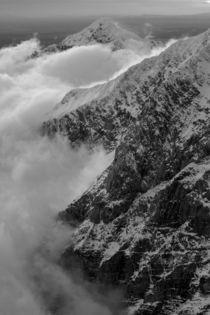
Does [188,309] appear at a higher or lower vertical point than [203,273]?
lower

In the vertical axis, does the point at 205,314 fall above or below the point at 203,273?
below
